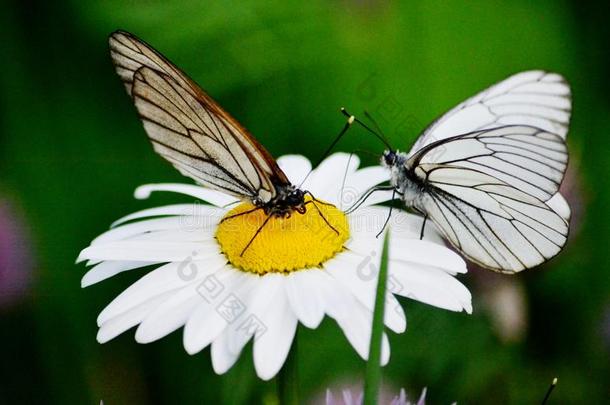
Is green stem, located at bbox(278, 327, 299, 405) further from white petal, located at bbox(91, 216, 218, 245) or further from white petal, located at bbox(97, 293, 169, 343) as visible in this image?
white petal, located at bbox(91, 216, 218, 245)

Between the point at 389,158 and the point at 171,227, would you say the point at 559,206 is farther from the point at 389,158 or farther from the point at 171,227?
the point at 171,227

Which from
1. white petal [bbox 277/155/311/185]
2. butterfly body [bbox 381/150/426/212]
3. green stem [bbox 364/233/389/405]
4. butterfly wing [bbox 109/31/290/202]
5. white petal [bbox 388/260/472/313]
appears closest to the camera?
green stem [bbox 364/233/389/405]

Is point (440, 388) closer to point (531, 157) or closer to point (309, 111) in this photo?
point (531, 157)

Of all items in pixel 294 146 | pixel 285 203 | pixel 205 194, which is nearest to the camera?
pixel 285 203

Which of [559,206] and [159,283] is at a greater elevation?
[159,283]

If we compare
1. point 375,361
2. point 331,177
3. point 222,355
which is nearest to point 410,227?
point 331,177

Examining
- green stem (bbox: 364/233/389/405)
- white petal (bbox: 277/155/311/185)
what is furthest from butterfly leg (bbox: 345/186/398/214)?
green stem (bbox: 364/233/389/405)
